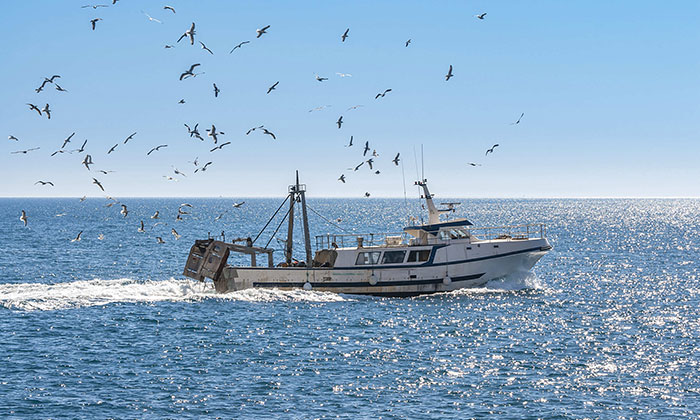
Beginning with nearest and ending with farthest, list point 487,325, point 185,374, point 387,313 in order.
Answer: point 185,374, point 487,325, point 387,313

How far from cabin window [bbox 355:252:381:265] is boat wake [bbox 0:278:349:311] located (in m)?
2.67

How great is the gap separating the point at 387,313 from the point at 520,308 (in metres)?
8.31

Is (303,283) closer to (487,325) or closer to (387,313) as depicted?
(387,313)

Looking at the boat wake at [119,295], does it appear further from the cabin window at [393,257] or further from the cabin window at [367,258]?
the cabin window at [393,257]

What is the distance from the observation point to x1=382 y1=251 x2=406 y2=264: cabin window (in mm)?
45188

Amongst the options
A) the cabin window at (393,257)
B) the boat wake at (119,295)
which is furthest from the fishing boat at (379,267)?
the boat wake at (119,295)

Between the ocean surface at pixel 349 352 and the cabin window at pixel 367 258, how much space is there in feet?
7.61

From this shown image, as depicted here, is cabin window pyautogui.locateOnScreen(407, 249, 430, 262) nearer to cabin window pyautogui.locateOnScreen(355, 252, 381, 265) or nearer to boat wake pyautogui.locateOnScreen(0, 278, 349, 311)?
cabin window pyautogui.locateOnScreen(355, 252, 381, 265)

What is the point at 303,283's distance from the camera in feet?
150

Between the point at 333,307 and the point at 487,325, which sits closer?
the point at 487,325

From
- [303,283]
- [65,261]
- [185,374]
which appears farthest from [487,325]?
[65,261]

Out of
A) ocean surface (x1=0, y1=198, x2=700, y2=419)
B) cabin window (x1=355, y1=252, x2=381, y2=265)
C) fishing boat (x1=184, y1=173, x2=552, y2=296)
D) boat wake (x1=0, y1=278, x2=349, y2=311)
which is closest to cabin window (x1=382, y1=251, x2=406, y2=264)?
fishing boat (x1=184, y1=173, x2=552, y2=296)

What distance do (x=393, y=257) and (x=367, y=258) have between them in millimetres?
1675

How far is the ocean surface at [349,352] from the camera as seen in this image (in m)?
25.1
